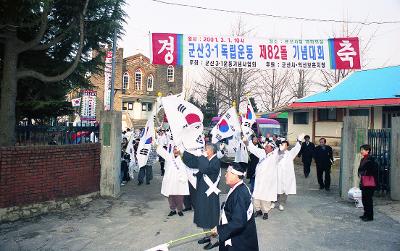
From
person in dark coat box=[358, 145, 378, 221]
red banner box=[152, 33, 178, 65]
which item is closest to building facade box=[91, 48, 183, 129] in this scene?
red banner box=[152, 33, 178, 65]

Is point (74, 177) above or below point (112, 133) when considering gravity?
below

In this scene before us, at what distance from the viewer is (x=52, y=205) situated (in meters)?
10.0

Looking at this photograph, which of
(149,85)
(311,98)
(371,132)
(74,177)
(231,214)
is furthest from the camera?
(149,85)

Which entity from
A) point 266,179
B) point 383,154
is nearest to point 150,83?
point 383,154

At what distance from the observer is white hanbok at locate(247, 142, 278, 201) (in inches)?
382

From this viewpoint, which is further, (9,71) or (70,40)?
(70,40)

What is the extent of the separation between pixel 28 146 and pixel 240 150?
8.20m

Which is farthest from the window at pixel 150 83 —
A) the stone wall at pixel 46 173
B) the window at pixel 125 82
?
the stone wall at pixel 46 173

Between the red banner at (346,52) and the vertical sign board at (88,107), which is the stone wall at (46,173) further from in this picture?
the vertical sign board at (88,107)

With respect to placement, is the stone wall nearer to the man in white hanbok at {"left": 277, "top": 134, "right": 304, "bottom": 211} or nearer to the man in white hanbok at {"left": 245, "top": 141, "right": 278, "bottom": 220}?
the man in white hanbok at {"left": 245, "top": 141, "right": 278, "bottom": 220}

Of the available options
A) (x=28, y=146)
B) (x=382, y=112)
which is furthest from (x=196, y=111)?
(x=382, y=112)

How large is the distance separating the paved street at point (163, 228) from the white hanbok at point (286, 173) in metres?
0.57

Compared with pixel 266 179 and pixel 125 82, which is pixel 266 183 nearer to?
pixel 266 179

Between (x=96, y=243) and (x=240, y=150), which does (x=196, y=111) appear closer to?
(x=96, y=243)
